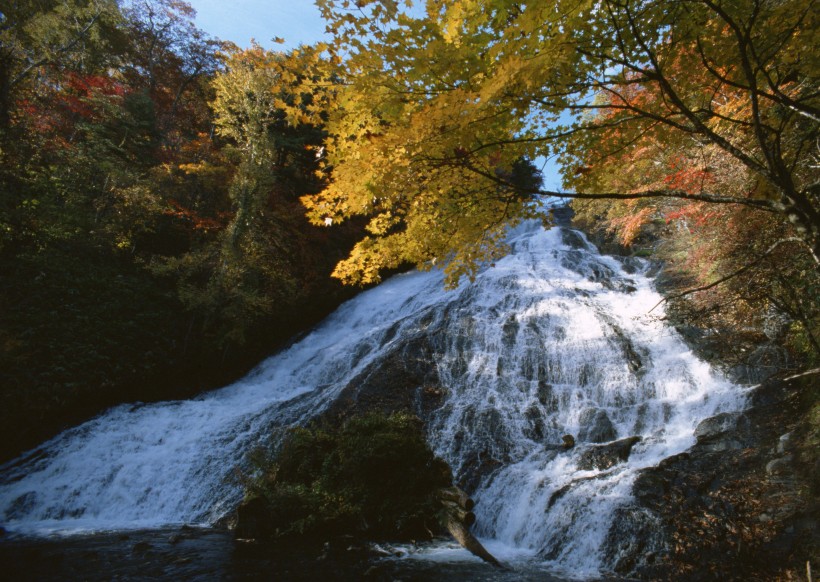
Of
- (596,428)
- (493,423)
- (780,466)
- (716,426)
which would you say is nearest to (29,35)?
(493,423)

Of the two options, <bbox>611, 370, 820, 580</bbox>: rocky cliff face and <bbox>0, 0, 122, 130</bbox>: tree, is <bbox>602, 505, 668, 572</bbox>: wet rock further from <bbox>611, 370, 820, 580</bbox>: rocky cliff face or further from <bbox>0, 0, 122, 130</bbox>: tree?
<bbox>0, 0, 122, 130</bbox>: tree

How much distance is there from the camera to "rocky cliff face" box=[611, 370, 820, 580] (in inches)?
183

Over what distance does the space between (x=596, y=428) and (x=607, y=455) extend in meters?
1.18

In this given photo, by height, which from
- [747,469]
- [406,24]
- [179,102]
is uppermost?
[179,102]

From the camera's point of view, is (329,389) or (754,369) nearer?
(754,369)

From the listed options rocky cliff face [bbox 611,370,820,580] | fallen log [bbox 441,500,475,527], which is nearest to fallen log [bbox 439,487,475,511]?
fallen log [bbox 441,500,475,527]

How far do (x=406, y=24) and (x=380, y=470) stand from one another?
6510 mm

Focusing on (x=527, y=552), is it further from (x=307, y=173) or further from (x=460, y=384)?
(x=307, y=173)

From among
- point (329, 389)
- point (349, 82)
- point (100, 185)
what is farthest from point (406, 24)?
point (100, 185)

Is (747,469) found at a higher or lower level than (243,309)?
lower

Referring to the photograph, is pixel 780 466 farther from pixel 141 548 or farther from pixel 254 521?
pixel 141 548

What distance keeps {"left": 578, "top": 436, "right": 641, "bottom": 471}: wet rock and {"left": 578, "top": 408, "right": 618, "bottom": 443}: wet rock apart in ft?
1.96

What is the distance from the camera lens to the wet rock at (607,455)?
23.2 ft

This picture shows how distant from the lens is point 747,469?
599 cm
